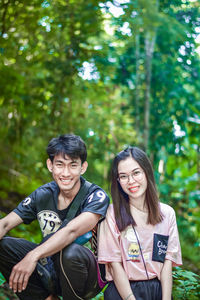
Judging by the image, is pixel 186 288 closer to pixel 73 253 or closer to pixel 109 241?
pixel 109 241

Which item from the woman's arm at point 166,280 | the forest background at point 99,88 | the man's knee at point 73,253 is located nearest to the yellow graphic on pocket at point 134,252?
the woman's arm at point 166,280

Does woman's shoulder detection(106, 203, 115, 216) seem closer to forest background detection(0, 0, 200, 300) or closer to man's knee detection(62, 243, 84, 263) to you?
man's knee detection(62, 243, 84, 263)

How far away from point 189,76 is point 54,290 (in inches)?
173

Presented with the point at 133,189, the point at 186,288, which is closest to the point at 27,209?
the point at 133,189

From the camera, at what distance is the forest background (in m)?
4.34

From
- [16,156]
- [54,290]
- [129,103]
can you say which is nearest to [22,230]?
[16,156]

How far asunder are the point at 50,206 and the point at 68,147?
391 mm

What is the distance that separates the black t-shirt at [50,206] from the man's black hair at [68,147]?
214 mm

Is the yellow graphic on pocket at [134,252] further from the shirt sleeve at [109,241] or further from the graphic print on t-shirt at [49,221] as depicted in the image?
the graphic print on t-shirt at [49,221]

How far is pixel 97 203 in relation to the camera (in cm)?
206

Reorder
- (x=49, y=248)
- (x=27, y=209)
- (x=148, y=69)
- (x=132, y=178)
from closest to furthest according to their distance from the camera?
(x=49, y=248) → (x=132, y=178) → (x=27, y=209) → (x=148, y=69)

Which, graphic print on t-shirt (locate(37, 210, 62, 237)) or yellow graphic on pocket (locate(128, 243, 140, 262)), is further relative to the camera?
graphic print on t-shirt (locate(37, 210, 62, 237))

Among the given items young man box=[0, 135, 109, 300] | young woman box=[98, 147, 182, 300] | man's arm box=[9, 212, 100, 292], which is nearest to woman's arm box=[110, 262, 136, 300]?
young woman box=[98, 147, 182, 300]

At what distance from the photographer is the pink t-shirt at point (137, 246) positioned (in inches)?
79.8
